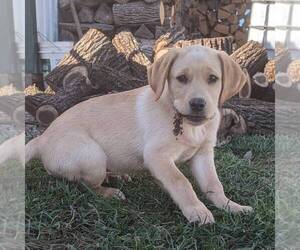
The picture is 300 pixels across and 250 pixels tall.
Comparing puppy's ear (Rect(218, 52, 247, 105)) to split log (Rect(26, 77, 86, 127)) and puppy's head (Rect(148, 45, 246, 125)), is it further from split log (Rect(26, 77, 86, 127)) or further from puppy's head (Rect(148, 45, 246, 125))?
split log (Rect(26, 77, 86, 127))

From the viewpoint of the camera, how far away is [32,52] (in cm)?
470

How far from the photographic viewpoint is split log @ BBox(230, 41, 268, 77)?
449 centimetres

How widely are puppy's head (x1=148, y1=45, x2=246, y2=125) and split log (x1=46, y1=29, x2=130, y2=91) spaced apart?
6.38ft

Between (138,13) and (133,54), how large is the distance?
80cm

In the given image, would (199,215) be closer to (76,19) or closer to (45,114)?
(45,114)

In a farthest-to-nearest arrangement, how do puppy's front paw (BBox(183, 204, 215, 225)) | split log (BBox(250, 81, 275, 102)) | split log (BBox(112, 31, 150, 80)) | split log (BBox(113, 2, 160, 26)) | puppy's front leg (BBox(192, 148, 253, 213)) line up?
1. split log (BBox(113, 2, 160, 26))
2. split log (BBox(250, 81, 275, 102))
3. split log (BBox(112, 31, 150, 80))
4. puppy's front leg (BBox(192, 148, 253, 213))
5. puppy's front paw (BBox(183, 204, 215, 225))

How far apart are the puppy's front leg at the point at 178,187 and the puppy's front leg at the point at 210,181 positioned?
0.17 meters

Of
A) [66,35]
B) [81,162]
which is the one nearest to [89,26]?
[66,35]

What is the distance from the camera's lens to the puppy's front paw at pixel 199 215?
2.04m

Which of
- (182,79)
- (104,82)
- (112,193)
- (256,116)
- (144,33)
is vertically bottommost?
(256,116)

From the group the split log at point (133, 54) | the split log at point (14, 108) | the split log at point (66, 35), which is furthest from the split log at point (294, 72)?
the split log at point (14, 108)

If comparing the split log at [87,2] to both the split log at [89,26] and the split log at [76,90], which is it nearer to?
the split log at [89,26]

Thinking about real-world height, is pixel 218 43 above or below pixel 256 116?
above

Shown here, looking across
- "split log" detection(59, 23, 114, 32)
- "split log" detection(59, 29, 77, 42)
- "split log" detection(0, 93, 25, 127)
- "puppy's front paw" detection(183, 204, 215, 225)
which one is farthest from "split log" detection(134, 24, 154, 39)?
"puppy's front paw" detection(183, 204, 215, 225)
